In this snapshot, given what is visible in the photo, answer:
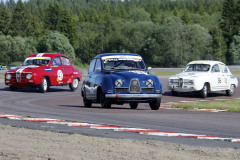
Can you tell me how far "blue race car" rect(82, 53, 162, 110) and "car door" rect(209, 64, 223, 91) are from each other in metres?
7.51

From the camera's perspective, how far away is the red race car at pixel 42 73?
76.3ft

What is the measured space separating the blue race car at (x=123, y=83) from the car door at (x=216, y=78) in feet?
24.6

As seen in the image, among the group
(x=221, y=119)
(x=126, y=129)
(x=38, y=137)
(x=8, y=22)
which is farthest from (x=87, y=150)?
(x=8, y=22)

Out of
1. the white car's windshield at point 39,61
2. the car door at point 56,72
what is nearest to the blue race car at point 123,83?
the car door at point 56,72

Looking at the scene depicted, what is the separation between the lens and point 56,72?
79.2ft

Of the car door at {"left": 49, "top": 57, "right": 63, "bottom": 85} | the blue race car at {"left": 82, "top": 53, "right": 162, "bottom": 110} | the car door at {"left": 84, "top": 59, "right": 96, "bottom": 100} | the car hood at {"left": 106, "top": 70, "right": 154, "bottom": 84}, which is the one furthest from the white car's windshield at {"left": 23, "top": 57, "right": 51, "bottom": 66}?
the car hood at {"left": 106, "top": 70, "right": 154, "bottom": 84}

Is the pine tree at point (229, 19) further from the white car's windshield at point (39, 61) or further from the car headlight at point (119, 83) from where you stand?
the car headlight at point (119, 83)

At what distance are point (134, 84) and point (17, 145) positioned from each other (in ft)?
23.4

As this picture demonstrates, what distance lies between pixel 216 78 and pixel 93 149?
16.2 metres

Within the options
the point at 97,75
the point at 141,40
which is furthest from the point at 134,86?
the point at 141,40

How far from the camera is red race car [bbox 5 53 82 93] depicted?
23.3 meters

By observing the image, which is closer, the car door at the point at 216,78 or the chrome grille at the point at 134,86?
the chrome grille at the point at 134,86

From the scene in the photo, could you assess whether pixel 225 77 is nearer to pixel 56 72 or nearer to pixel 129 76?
pixel 56 72

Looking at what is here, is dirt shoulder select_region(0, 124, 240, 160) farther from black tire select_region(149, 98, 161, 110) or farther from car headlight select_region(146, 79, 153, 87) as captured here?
black tire select_region(149, 98, 161, 110)
